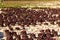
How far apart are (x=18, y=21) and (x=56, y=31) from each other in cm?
Result: 70

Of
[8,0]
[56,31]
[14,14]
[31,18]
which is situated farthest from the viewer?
[8,0]

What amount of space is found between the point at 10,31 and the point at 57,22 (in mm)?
846

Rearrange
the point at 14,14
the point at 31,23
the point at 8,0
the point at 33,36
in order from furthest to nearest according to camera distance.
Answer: the point at 8,0 < the point at 14,14 < the point at 31,23 < the point at 33,36

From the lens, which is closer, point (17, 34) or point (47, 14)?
point (17, 34)

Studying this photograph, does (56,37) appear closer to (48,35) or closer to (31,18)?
(48,35)

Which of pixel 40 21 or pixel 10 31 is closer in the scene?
pixel 10 31

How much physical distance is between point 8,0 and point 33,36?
285cm

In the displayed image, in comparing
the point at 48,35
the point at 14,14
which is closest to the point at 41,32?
the point at 48,35

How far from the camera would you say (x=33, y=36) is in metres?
2.62

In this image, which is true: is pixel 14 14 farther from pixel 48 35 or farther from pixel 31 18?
pixel 48 35

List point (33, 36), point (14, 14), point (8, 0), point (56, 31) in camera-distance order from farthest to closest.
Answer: point (8, 0) → point (14, 14) → point (56, 31) → point (33, 36)

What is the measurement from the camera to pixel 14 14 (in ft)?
11.9

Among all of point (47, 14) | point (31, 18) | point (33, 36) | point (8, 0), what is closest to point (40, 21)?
point (31, 18)

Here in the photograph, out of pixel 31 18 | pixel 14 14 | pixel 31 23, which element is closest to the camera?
pixel 31 23
